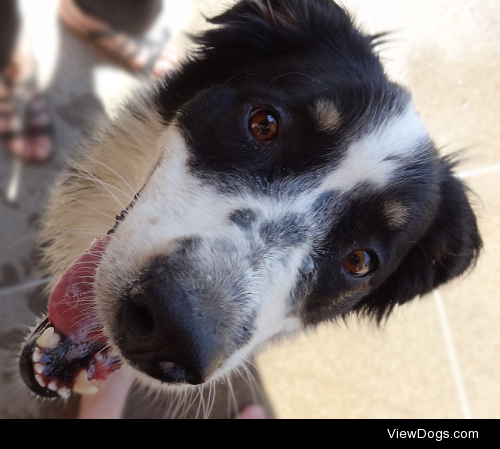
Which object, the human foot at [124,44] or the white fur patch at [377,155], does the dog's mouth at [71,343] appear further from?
the human foot at [124,44]

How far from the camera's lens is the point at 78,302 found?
4.25ft

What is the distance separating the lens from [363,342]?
2.38 metres

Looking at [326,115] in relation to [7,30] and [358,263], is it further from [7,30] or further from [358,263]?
[7,30]

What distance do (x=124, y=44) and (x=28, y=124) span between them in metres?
0.69

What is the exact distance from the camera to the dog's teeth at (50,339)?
135 cm

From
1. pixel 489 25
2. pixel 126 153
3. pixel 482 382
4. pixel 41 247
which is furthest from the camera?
pixel 482 382

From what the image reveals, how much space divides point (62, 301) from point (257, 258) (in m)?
0.68

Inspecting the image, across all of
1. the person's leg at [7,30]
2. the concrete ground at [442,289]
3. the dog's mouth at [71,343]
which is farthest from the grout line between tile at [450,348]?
the person's leg at [7,30]

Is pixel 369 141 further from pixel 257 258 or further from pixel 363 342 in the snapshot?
pixel 363 342

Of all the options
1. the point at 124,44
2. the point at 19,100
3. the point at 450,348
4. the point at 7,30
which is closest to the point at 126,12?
the point at 124,44

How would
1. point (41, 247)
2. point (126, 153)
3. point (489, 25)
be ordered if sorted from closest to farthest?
point (126, 153)
point (41, 247)
point (489, 25)

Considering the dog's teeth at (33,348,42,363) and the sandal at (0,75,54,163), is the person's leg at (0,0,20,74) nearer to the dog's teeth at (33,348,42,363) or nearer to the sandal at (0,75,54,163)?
the sandal at (0,75,54,163)

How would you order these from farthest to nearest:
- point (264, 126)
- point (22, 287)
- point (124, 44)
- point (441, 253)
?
point (124, 44)
point (22, 287)
point (441, 253)
point (264, 126)
